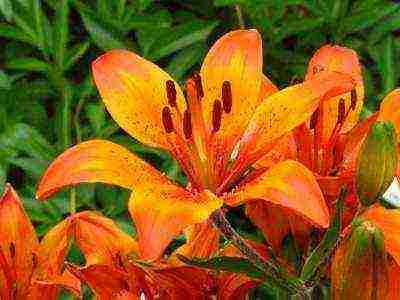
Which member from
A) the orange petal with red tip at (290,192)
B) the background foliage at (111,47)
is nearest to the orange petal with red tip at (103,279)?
the orange petal with red tip at (290,192)

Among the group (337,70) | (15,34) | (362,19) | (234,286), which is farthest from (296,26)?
(234,286)

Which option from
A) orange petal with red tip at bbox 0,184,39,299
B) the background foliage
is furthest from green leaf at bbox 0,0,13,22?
orange petal with red tip at bbox 0,184,39,299

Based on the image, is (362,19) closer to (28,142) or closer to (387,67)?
(387,67)

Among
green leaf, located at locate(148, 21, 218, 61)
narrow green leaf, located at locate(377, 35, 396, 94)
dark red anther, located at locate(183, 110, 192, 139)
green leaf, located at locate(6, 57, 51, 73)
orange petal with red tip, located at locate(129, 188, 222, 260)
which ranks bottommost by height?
narrow green leaf, located at locate(377, 35, 396, 94)

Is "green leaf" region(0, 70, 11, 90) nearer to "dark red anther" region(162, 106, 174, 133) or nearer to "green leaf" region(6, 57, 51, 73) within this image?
"green leaf" region(6, 57, 51, 73)

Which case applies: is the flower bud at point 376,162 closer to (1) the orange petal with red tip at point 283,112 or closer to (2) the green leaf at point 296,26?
(1) the orange petal with red tip at point 283,112
